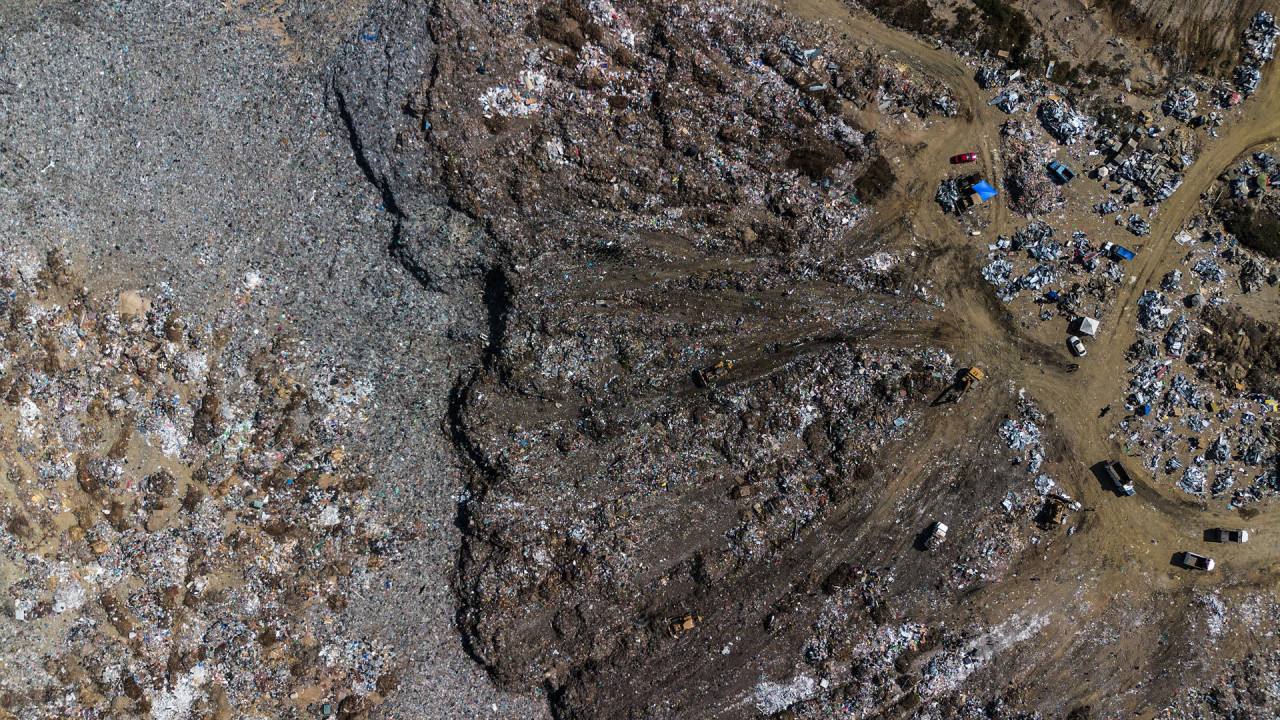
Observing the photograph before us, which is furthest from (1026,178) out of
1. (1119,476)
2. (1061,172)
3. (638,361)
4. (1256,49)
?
(638,361)

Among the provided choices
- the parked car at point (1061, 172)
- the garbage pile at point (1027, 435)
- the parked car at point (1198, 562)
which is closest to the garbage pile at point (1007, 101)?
the parked car at point (1061, 172)

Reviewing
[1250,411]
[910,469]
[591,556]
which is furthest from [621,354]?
[1250,411]

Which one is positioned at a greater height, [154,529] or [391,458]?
[391,458]

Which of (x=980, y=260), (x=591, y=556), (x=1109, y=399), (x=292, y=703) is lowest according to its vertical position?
(x=292, y=703)

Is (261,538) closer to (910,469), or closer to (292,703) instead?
(292,703)

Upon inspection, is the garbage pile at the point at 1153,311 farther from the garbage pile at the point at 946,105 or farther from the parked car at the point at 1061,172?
the garbage pile at the point at 946,105

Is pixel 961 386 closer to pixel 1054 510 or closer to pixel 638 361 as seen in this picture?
pixel 1054 510
